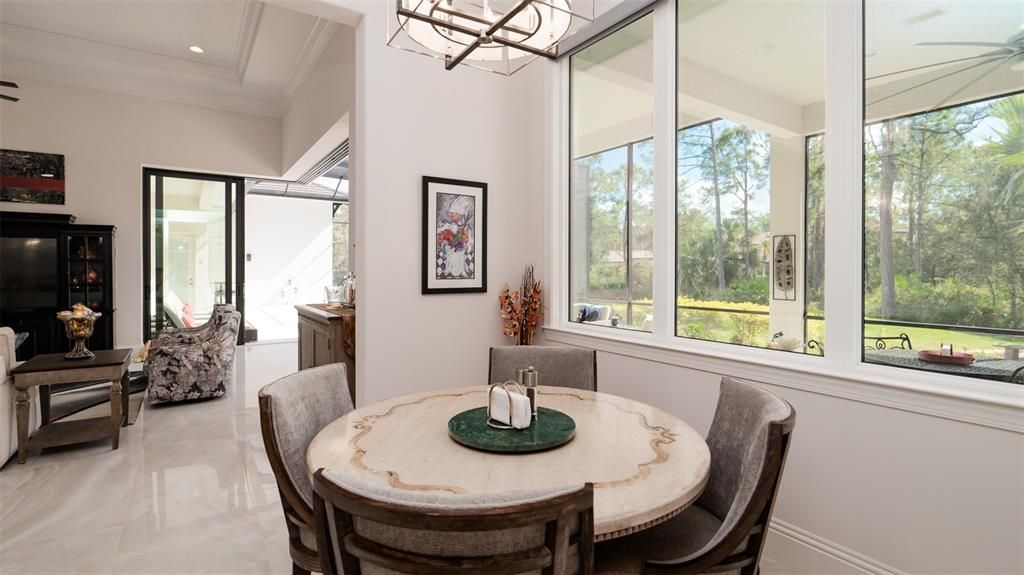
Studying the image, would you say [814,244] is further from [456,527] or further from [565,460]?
[456,527]

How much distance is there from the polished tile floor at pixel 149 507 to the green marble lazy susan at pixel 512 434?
1230mm

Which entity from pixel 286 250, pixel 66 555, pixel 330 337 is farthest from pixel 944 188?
pixel 286 250

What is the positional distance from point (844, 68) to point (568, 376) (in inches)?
73.1

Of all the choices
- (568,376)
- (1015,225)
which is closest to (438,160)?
(568,376)

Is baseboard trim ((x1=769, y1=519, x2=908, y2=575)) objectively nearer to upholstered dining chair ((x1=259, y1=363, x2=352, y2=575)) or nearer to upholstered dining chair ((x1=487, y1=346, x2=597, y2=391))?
upholstered dining chair ((x1=487, y1=346, x2=597, y2=391))

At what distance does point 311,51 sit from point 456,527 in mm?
5423

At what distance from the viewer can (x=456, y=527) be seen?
77 centimetres

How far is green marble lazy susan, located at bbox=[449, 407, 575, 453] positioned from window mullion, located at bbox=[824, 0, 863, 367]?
4.27ft

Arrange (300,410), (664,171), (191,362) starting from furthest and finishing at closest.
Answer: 1. (191,362)
2. (664,171)
3. (300,410)

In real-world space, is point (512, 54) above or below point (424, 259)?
above

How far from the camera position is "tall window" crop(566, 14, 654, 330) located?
9.77 feet

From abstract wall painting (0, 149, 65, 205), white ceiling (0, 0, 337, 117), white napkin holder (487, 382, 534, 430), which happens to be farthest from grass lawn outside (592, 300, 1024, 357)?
abstract wall painting (0, 149, 65, 205)

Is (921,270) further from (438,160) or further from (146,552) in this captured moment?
(146,552)

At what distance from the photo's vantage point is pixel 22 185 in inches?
211
